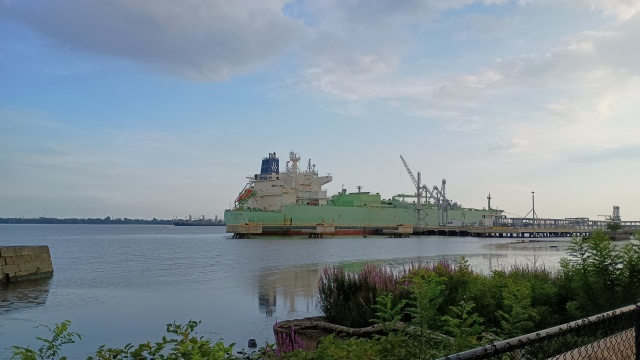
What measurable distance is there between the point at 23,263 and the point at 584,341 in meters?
25.7

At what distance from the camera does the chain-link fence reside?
8.95 ft

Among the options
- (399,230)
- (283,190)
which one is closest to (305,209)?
(283,190)

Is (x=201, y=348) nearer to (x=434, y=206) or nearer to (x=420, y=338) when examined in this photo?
(x=420, y=338)

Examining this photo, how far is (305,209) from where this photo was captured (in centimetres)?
8981

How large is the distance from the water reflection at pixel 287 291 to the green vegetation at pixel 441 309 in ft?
12.7

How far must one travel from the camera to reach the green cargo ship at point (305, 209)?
87938 mm

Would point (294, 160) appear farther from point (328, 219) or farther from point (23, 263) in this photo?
point (23, 263)

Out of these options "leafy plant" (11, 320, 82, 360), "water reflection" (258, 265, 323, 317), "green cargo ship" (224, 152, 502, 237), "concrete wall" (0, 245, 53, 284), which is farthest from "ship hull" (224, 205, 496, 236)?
"leafy plant" (11, 320, 82, 360)

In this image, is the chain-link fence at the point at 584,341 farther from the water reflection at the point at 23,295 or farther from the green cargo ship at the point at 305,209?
the green cargo ship at the point at 305,209

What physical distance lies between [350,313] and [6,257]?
2015cm

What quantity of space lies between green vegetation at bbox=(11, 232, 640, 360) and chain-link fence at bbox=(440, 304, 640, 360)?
1.40 ft

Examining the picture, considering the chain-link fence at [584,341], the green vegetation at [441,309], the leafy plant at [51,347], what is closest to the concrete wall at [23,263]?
the green vegetation at [441,309]

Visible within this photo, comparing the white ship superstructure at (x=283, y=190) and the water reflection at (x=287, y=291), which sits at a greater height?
the white ship superstructure at (x=283, y=190)

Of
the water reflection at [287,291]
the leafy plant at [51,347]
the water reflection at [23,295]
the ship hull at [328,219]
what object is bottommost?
the water reflection at [23,295]
